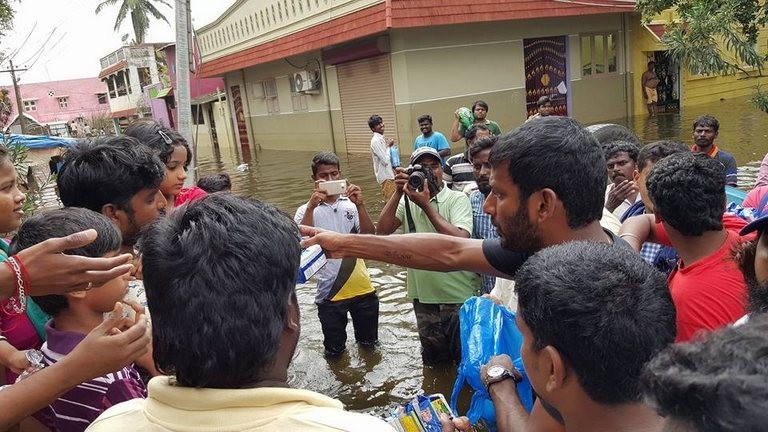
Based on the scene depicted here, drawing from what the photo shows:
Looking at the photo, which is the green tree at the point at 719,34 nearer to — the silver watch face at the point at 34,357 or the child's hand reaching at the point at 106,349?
the child's hand reaching at the point at 106,349

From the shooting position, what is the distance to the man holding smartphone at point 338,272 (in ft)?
12.7

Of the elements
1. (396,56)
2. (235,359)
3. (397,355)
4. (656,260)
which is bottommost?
(397,355)

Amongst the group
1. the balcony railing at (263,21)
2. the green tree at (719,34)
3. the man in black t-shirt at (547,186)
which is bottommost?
the man in black t-shirt at (547,186)

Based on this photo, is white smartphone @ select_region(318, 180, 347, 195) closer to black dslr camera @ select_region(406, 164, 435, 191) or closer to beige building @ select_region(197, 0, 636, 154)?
black dslr camera @ select_region(406, 164, 435, 191)

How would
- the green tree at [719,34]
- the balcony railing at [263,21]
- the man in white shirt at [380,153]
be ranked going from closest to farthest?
the green tree at [719,34] < the man in white shirt at [380,153] < the balcony railing at [263,21]

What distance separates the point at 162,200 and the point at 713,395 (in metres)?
2.38

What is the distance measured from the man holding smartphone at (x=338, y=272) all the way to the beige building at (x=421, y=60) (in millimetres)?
7915

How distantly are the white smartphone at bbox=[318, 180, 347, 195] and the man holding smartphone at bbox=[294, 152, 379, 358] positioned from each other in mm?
126

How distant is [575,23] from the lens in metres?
14.7

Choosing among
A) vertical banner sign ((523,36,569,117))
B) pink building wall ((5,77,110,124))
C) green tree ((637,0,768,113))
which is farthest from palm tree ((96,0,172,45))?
green tree ((637,0,768,113))

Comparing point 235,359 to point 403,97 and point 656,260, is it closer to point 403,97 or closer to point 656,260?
point 656,260

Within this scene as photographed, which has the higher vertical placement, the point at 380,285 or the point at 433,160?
the point at 433,160

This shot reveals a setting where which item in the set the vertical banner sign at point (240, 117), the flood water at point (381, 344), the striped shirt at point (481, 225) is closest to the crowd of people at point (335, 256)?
the striped shirt at point (481, 225)

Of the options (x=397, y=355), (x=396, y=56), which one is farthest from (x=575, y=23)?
(x=397, y=355)
